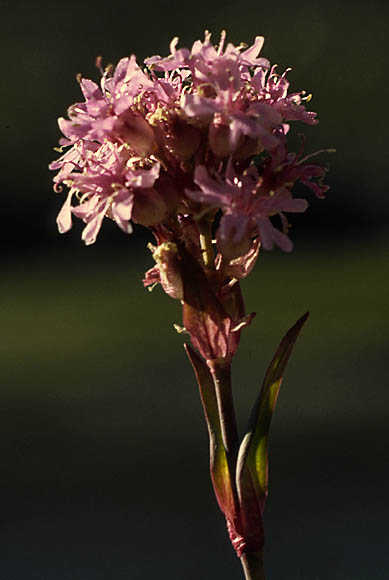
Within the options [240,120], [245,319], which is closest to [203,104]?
[240,120]

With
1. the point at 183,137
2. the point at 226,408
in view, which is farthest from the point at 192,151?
the point at 226,408

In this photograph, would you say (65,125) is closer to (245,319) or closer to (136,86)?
(136,86)

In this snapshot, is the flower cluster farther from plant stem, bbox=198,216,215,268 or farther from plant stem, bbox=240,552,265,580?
plant stem, bbox=240,552,265,580

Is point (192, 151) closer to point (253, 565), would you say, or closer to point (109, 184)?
point (109, 184)

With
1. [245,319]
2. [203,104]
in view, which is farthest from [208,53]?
[245,319]

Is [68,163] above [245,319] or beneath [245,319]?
above

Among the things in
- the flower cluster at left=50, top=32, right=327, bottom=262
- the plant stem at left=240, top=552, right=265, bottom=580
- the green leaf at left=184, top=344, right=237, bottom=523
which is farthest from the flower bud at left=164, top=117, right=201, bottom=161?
the plant stem at left=240, top=552, right=265, bottom=580
